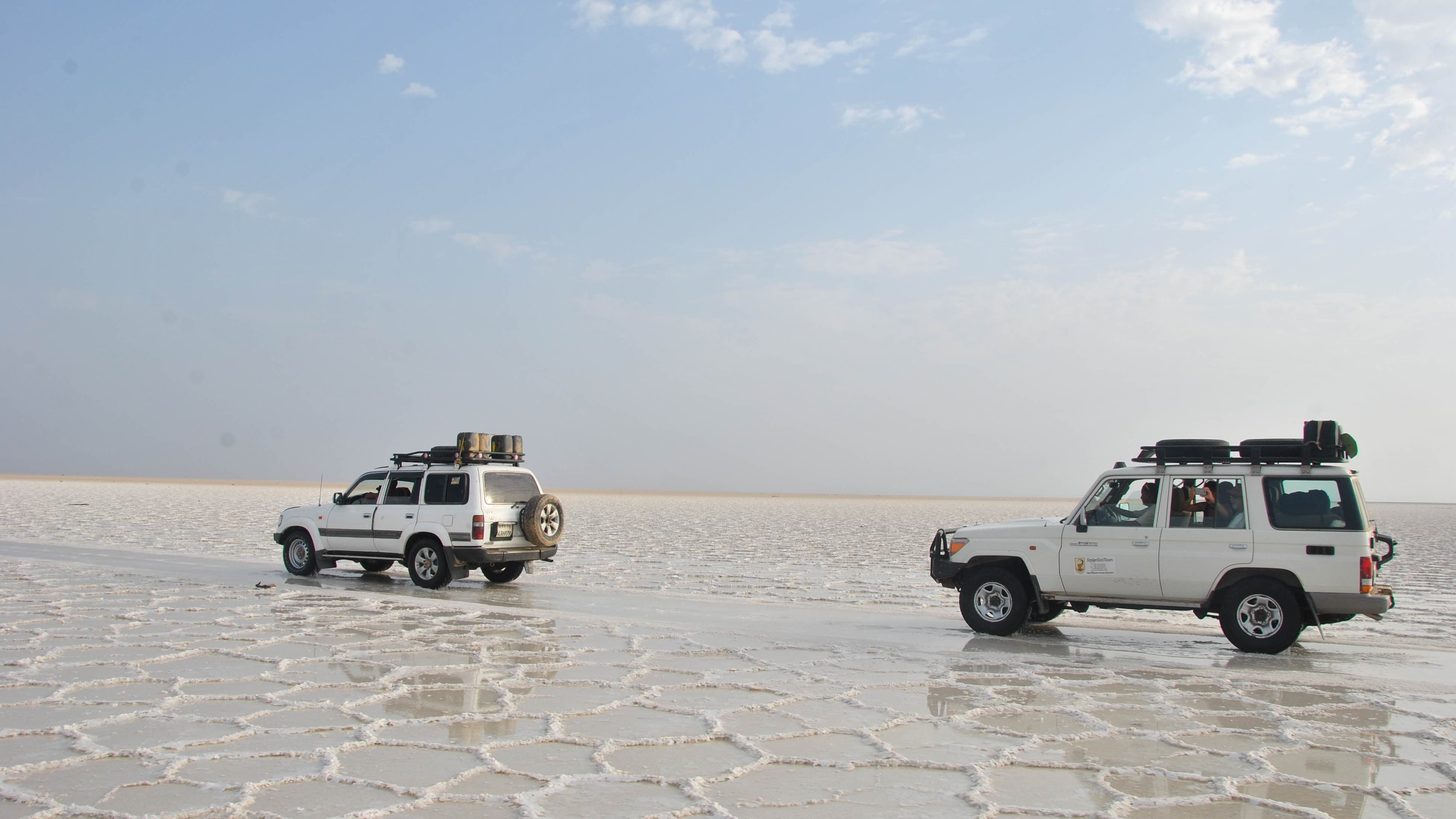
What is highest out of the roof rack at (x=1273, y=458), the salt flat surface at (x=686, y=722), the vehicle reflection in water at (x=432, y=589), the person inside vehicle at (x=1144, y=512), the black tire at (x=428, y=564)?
the roof rack at (x=1273, y=458)

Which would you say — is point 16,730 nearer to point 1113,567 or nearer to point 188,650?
point 188,650

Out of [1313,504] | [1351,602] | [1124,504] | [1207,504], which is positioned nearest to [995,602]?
[1124,504]

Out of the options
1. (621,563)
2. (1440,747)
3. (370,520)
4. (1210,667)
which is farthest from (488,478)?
(1440,747)

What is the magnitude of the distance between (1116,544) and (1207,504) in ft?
3.22

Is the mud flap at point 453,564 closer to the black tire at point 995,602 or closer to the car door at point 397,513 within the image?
the car door at point 397,513

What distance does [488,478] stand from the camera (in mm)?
16188

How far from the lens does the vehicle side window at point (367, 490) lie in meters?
17.0

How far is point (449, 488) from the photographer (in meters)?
16.1

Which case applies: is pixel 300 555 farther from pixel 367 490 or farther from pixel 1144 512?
pixel 1144 512

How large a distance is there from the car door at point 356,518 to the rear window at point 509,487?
6.44ft

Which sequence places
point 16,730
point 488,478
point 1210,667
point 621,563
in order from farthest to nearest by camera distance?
point 621,563
point 488,478
point 1210,667
point 16,730

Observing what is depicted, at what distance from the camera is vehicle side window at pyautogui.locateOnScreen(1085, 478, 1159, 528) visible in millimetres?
11289

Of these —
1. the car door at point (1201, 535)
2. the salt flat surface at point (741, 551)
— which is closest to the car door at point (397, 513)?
the salt flat surface at point (741, 551)

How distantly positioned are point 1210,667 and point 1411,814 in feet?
15.3
